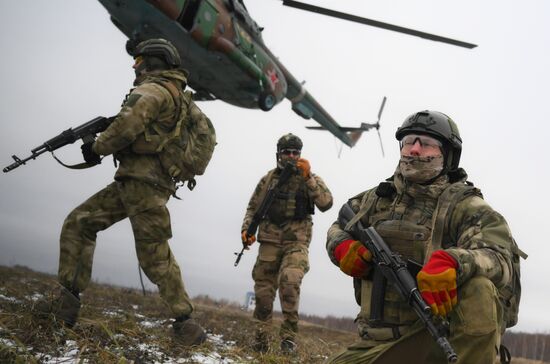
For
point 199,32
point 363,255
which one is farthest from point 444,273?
point 199,32

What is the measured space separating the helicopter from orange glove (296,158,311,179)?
8.38 feet

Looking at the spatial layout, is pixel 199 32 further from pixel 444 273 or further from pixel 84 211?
pixel 444 273

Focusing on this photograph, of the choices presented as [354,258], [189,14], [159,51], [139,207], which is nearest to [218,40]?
[189,14]

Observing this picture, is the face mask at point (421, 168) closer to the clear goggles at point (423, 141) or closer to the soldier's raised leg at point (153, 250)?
the clear goggles at point (423, 141)

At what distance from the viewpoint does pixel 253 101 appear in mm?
9164

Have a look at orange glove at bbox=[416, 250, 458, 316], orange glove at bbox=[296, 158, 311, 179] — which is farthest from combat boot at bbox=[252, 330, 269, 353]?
orange glove at bbox=[416, 250, 458, 316]

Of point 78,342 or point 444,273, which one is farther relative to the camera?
point 78,342

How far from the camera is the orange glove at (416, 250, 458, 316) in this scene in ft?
5.46

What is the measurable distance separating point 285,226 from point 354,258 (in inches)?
116

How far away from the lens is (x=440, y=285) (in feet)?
5.47

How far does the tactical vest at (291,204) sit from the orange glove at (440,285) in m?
3.43

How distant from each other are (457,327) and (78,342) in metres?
2.13

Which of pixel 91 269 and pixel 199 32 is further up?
pixel 199 32

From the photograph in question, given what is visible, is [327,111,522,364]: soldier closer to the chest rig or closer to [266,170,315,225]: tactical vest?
the chest rig
